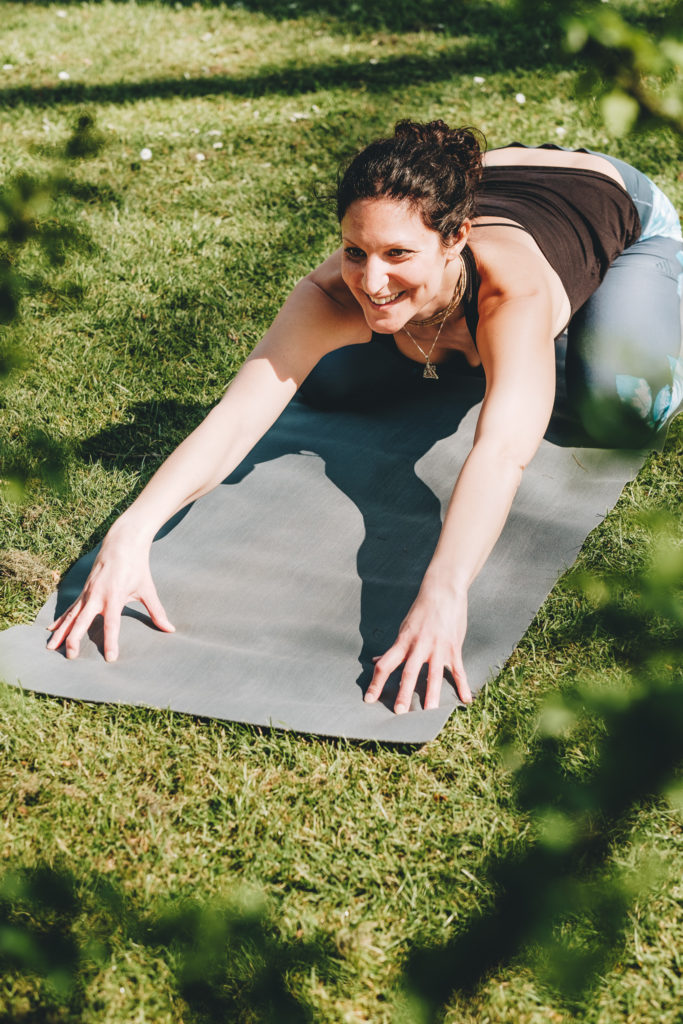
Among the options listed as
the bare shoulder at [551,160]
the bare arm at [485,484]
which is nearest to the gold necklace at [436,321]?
the bare arm at [485,484]

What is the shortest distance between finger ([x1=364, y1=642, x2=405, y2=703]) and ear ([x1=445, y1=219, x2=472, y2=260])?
1.16 meters

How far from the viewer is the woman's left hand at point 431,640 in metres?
2.27

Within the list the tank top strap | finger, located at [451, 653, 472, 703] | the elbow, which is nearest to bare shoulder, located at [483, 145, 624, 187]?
the tank top strap

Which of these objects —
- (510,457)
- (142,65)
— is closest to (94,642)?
(510,457)

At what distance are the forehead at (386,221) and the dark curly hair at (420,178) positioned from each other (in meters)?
0.02

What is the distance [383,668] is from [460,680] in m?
0.21

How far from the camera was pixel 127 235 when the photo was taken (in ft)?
16.7

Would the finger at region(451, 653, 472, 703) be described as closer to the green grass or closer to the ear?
the green grass

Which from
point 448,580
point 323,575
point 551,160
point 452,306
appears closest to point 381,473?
point 323,575

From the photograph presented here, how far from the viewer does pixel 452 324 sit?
3051 millimetres

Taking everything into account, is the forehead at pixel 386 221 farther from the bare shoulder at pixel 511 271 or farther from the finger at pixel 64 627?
the finger at pixel 64 627

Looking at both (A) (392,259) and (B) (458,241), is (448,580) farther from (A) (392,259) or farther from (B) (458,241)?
(B) (458,241)

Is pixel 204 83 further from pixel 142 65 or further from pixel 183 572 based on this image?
pixel 183 572

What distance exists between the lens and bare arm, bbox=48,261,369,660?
8.29 feet
